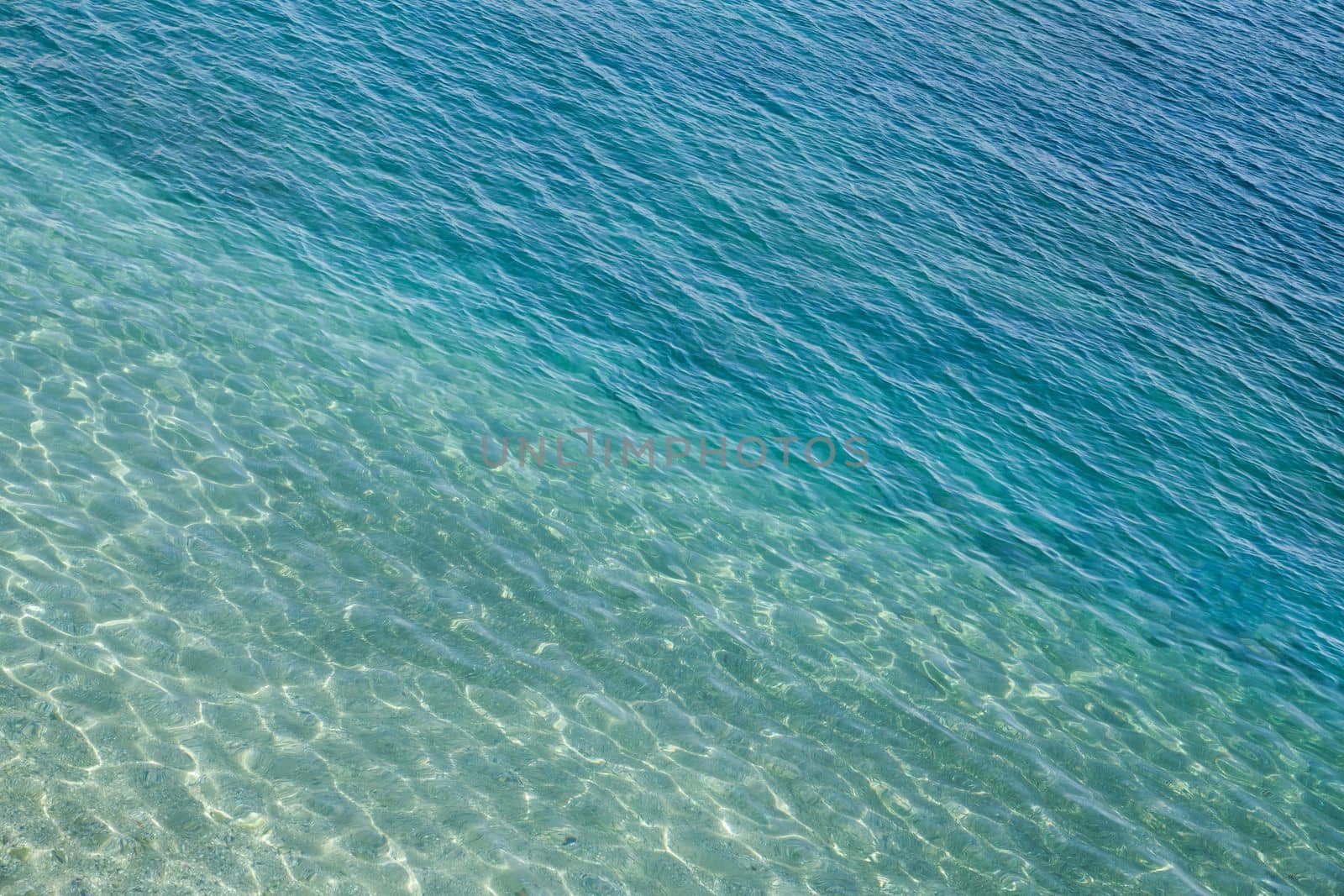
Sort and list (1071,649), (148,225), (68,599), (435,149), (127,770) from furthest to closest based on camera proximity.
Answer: (435,149) → (148,225) → (1071,649) → (68,599) → (127,770)

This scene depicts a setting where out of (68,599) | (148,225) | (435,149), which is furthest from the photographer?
(435,149)

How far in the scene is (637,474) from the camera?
31.3 m

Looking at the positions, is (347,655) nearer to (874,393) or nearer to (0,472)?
(0,472)

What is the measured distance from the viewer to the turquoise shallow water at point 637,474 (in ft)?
69.1

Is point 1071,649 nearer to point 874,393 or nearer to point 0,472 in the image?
point 874,393

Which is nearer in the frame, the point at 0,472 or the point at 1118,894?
the point at 1118,894

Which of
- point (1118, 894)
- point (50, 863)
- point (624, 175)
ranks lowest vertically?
point (50, 863)

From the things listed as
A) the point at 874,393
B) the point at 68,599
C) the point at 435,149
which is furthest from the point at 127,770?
the point at 435,149

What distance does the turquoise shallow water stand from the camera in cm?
2106

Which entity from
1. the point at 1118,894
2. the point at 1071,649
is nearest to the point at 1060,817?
the point at 1118,894

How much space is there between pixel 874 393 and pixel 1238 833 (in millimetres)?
16567

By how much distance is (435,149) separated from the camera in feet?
142

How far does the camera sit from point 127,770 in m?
19.0

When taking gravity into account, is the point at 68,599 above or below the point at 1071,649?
below
